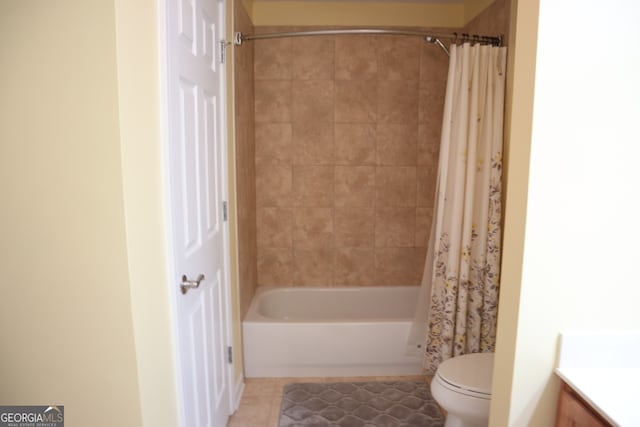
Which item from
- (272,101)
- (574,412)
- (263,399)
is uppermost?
(272,101)

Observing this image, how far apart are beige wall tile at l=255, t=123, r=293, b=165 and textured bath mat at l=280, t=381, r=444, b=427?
1630 mm

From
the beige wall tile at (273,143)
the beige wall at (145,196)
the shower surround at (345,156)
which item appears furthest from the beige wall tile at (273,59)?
the beige wall at (145,196)

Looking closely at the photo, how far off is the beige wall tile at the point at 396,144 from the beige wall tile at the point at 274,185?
28.3 inches

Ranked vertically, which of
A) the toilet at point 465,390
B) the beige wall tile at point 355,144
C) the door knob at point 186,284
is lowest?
the toilet at point 465,390

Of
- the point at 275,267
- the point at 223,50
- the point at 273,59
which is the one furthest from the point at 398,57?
the point at 275,267

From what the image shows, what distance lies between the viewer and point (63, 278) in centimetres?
110

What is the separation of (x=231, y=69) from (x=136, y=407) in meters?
1.70

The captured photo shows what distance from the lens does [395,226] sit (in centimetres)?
335

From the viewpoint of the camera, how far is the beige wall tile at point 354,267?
3371 millimetres

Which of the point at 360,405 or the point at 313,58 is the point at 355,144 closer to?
the point at 313,58

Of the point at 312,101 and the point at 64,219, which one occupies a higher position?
the point at 312,101

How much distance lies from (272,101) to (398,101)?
96cm

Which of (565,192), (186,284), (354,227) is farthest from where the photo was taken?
(354,227)

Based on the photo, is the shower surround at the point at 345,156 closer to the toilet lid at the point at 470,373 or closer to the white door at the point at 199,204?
the white door at the point at 199,204
